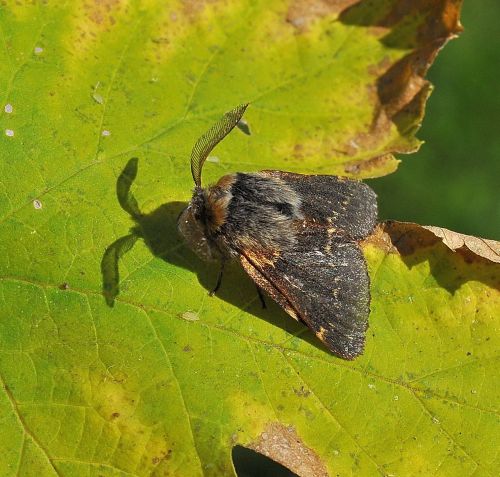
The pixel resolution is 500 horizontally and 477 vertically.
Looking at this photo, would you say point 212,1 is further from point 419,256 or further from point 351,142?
point 419,256

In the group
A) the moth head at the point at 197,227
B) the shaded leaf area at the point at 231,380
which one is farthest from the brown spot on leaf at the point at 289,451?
the moth head at the point at 197,227

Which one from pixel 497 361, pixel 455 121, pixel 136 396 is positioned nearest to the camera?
pixel 136 396

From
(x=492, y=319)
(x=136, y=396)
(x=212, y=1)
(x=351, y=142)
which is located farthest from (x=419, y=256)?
(x=212, y=1)

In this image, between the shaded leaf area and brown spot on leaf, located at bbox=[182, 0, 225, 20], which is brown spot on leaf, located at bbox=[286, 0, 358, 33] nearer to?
brown spot on leaf, located at bbox=[182, 0, 225, 20]

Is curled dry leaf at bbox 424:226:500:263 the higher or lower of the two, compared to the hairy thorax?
lower

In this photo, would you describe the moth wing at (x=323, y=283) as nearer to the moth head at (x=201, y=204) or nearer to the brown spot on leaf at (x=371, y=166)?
the moth head at (x=201, y=204)

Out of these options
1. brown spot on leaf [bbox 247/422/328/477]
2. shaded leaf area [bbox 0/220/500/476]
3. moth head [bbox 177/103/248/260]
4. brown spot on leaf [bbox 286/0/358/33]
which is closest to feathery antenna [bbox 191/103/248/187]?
moth head [bbox 177/103/248/260]

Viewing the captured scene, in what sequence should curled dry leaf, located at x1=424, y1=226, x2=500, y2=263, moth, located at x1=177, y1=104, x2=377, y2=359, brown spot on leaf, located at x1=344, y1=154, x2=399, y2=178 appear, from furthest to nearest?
brown spot on leaf, located at x1=344, y1=154, x2=399, y2=178 < moth, located at x1=177, y1=104, x2=377, y2=359 < curled dry leaf, located at x1=424, y1=226, x2=500, y2=263
